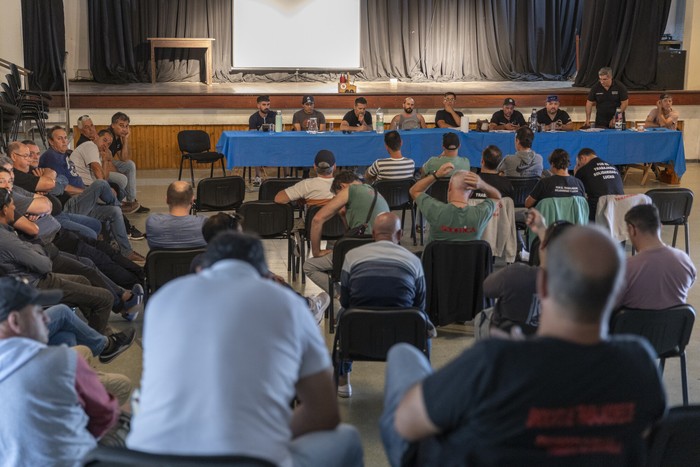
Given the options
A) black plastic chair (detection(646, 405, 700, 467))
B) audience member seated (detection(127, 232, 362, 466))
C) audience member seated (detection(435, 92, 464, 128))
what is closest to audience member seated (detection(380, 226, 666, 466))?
audience member seated (detection(127, 232, 362, 466))

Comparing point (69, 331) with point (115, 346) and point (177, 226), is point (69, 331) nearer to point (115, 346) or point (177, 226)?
point (115, 346)

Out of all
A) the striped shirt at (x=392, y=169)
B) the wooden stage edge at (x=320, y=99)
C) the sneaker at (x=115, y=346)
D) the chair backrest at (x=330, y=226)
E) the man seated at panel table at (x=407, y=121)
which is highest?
the wooden stage edge at (x=320, y=99)

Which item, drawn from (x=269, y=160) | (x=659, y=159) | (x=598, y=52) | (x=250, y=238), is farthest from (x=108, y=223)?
(x=598, y=52)

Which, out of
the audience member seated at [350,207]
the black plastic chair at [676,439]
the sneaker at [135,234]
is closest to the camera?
the black plastic chair at [676,439]

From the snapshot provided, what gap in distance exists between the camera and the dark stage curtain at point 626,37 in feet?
45.6

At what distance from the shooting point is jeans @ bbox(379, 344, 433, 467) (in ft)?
6.84

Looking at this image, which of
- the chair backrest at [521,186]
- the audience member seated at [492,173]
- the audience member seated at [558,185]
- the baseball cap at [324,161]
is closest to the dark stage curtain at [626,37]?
the chair backrest at [521,186]

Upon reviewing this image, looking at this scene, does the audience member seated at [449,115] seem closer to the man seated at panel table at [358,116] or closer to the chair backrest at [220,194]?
the man seated at panel table at [358,116]

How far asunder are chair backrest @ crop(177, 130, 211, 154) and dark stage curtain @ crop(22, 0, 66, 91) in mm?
4279

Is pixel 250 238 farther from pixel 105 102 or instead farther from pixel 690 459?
pixel 105 102

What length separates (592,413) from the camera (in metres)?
1.88

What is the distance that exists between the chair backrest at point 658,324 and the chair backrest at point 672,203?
3097mm

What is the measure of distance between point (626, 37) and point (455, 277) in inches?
401

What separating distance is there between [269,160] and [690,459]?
25.8ft
